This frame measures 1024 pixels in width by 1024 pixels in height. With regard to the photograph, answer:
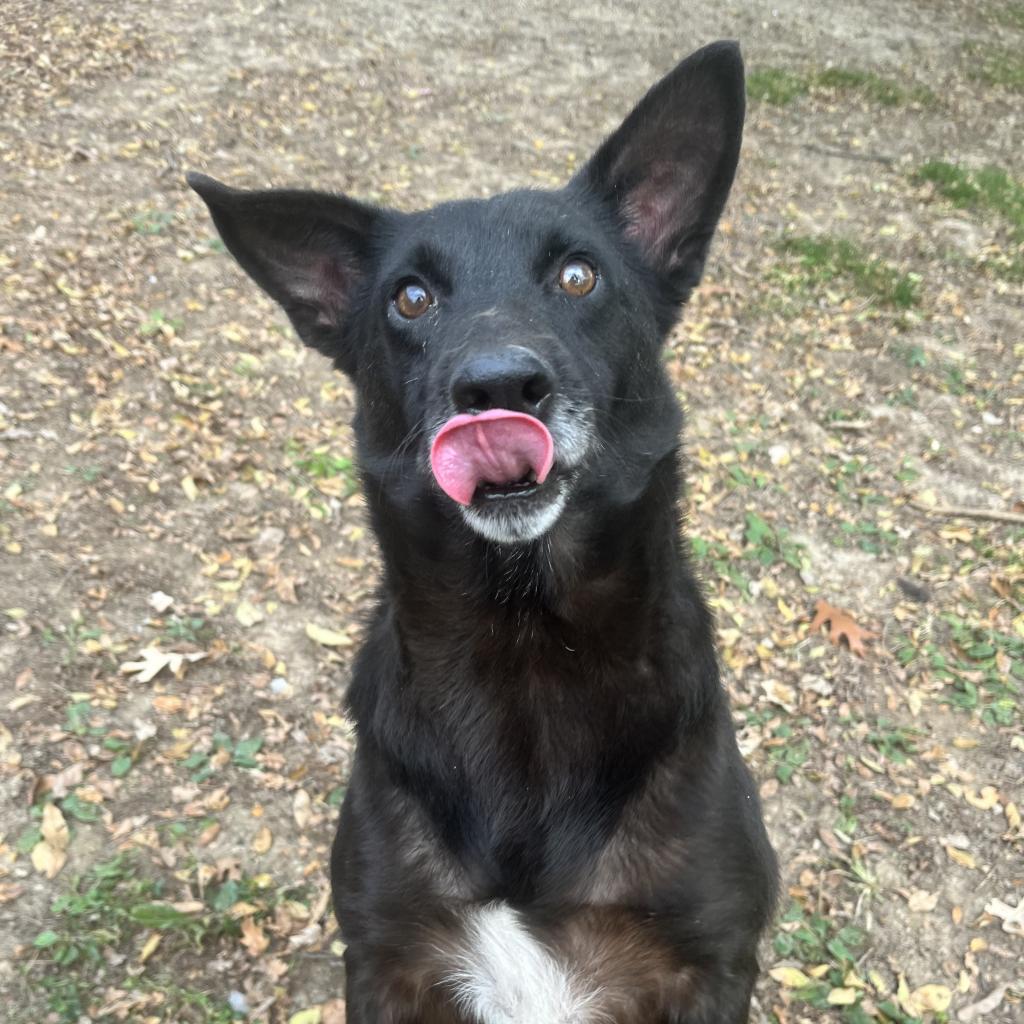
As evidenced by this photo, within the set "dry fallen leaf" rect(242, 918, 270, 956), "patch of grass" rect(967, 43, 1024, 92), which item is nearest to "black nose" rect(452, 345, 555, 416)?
"dry fallen leaf" rect(242, 918, 270, 956)

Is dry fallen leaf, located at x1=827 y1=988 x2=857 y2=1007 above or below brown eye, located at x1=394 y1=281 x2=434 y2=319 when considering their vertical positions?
below

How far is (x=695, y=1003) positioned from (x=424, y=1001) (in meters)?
0.73

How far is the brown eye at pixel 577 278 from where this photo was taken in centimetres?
249

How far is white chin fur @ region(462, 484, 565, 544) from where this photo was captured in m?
2.16

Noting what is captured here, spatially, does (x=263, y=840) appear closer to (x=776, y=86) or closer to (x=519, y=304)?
(x=519, y=304)

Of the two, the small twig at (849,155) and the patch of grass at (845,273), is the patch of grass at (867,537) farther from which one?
the small twig at (849,155)

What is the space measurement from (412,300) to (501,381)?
2.32ft

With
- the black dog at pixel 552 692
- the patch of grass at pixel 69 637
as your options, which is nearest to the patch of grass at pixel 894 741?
the black dog at pixel 552 692

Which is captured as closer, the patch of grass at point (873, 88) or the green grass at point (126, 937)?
the green grass at point (126, 937)

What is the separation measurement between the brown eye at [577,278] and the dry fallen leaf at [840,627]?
2.63m

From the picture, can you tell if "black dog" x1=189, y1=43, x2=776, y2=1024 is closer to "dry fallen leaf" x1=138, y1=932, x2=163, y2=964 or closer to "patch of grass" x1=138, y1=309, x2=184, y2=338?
"dry fallen leaf" x1=138, y1=932, x2=163, y2=964

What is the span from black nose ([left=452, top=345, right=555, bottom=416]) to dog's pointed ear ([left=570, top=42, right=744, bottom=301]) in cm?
94

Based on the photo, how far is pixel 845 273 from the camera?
22.9 ft

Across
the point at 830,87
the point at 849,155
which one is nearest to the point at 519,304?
the point at 849,155
